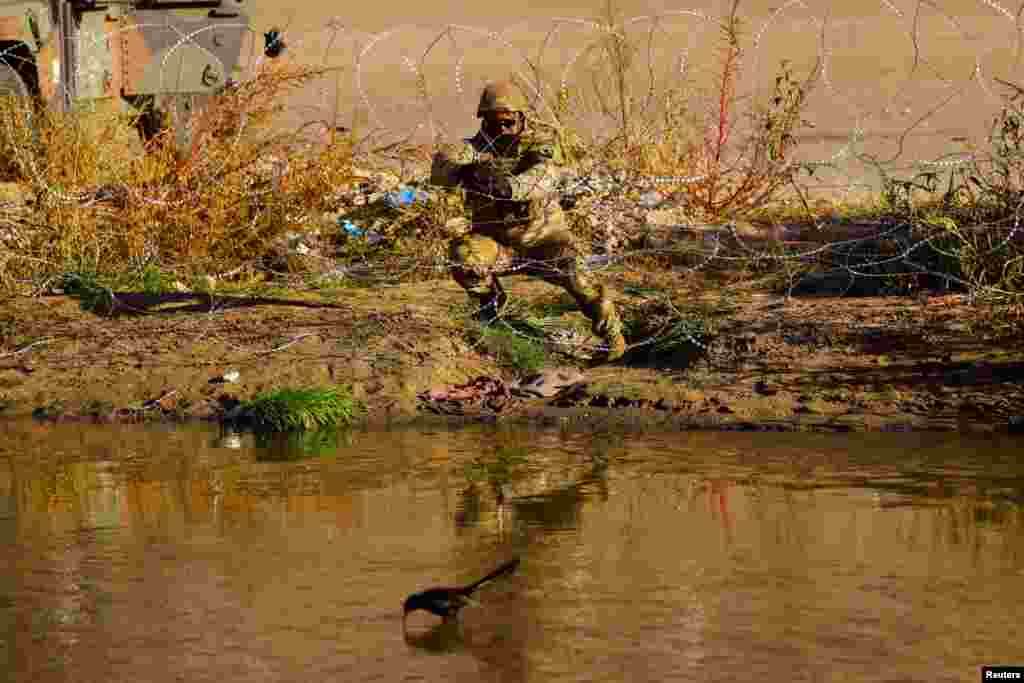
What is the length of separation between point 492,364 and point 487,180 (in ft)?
2.75

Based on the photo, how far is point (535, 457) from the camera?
7297 millimetres

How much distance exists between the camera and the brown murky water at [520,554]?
463 cm

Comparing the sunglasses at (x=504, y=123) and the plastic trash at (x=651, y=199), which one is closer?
the sunglasses at (x=504, y=123)

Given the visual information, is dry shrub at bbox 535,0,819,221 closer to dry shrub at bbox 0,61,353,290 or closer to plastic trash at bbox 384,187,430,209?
plastic trash at bbox 384,187,430,209

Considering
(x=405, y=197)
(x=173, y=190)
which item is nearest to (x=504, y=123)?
(x=173, y=190)

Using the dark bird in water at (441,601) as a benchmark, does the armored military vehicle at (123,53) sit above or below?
above

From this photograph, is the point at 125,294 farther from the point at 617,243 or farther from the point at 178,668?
the point at 178,668

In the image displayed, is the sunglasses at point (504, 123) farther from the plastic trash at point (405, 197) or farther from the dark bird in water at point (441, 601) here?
the dark bird in water at point (441, 601)

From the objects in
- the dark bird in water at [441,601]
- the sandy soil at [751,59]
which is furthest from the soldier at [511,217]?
the dark bird in water at [441,601]

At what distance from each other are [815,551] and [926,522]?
54 cm

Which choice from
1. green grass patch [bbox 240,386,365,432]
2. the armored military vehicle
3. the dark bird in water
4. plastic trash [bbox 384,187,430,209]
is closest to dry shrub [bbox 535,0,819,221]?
plastic trash [bbox 384,187,430,209]

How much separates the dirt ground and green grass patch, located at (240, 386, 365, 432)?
0.59 ft

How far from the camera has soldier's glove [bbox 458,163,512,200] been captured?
28.8 ft

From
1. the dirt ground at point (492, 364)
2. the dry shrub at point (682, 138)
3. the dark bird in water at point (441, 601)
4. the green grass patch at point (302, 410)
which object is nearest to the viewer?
the dark bird in water at point (441, 601)
